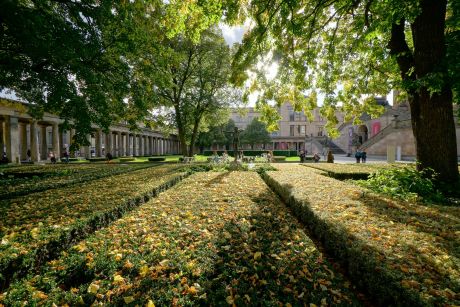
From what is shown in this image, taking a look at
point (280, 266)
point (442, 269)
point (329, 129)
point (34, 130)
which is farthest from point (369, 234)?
point (34, 130)

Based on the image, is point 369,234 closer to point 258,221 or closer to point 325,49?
point 258,221

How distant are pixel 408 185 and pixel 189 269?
7103 mm

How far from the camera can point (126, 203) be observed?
18.7 feet

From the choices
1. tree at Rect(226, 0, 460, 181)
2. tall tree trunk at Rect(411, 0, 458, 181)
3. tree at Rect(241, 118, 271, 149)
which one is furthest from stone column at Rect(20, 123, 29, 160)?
tall tree trunk at Rect(411, 0, 458, 181)

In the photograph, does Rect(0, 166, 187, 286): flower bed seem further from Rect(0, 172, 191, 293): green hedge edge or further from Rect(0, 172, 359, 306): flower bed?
Rect(0, 172, 359, 306): flower bed

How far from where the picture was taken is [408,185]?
6.95 metres

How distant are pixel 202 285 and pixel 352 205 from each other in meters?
3.93

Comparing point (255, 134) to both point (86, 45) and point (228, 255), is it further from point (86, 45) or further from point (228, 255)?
point (228, 255)

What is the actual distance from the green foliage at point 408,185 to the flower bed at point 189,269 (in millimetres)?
3791

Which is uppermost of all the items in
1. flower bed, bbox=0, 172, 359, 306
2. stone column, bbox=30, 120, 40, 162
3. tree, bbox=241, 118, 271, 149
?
tree, bbox=241, 118, 271, 149

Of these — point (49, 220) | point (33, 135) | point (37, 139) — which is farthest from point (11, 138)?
point (49, 220)

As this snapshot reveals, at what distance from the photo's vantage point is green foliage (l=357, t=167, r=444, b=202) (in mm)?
6346

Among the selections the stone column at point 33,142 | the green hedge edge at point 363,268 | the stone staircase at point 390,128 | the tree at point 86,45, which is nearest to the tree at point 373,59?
the tree at point 86,45

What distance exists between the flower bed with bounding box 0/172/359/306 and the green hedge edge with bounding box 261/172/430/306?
263mm
